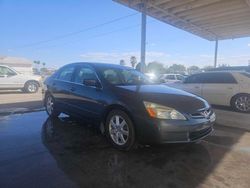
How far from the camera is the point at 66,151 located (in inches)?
162

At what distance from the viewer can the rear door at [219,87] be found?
8.77 metres

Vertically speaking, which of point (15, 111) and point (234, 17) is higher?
point (234, 17)

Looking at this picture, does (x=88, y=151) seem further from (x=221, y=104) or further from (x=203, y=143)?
(x=221, y=104)

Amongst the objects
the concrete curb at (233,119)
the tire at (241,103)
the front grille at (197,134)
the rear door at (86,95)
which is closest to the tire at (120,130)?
the rear door at (86,95)

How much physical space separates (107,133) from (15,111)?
4389 mm

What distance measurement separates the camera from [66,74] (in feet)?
20.0

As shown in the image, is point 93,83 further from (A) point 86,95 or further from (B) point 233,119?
(B) point 233,119

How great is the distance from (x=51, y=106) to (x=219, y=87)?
5937 mm

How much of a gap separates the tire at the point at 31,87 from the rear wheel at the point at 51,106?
8.62 meters

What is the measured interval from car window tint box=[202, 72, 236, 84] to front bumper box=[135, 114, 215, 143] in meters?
5.65

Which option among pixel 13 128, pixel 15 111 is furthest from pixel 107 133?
pixel 15 111

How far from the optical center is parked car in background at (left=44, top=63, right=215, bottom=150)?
12.5 ft

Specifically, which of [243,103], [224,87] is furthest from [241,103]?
[224,87]

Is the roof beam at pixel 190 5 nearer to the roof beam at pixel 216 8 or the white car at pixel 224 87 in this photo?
the roof beam at pixel 216 8
